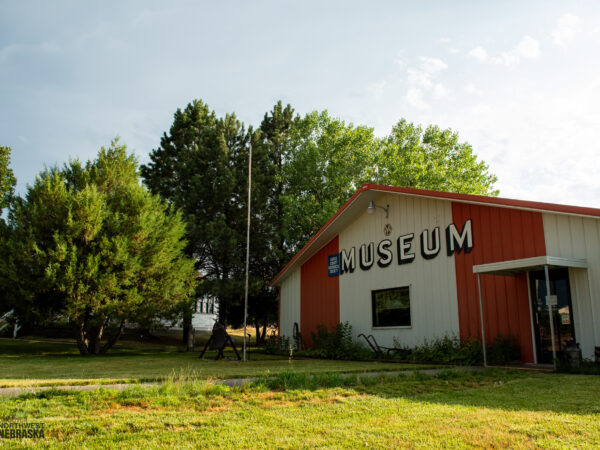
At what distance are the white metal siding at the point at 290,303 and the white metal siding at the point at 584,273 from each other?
10.7 m

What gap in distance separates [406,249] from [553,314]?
4.80 m

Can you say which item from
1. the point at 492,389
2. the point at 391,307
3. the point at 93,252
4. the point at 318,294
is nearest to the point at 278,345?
the point at 318,294

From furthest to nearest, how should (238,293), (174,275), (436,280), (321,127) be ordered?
(321,127) < (238,293) < (174,275) < (436,280)

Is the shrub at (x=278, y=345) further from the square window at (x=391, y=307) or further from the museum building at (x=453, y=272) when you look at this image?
the square window at (x=391, y=307)

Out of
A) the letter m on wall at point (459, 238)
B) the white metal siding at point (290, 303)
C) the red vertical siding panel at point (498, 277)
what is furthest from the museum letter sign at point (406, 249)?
the white metal siding at point (290, 303)

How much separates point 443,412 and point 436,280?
29.4 ft

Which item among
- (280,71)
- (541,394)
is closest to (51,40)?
(280,71)

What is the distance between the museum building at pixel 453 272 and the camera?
33.6 feet

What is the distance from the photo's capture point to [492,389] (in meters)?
6.64

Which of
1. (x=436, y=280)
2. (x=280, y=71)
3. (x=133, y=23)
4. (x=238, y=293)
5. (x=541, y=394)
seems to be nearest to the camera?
(x=541, y=394)

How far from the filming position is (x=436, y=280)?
44.3 feet

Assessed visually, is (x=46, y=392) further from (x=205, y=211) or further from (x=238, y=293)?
(x=205, y=211)

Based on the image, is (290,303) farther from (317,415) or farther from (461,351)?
(317,415)

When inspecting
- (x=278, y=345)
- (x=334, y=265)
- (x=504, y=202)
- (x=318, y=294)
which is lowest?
(x=278, y=345)
